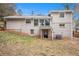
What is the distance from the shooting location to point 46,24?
258 cm

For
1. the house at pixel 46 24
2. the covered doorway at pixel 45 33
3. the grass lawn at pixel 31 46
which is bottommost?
the grass lawn at pixel 31 46

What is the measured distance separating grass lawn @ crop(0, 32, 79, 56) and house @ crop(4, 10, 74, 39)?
95 mm

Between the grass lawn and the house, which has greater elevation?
the house

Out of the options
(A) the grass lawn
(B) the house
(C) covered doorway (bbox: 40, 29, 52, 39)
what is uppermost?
(B) the house

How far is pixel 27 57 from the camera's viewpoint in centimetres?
254

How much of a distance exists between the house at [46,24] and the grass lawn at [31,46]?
95 millimetres

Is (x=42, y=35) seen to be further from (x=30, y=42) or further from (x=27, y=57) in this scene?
(x=27, y=57)

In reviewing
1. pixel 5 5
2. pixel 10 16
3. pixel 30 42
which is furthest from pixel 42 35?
pixel 5 5

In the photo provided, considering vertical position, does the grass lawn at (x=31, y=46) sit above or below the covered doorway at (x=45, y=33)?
below

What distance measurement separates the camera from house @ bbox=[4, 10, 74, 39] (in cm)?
253

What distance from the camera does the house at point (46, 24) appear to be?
99.6 inches

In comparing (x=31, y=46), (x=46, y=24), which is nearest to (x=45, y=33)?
(x=46, y=24)

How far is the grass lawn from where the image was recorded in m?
2.54

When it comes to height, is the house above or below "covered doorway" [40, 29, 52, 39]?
above
